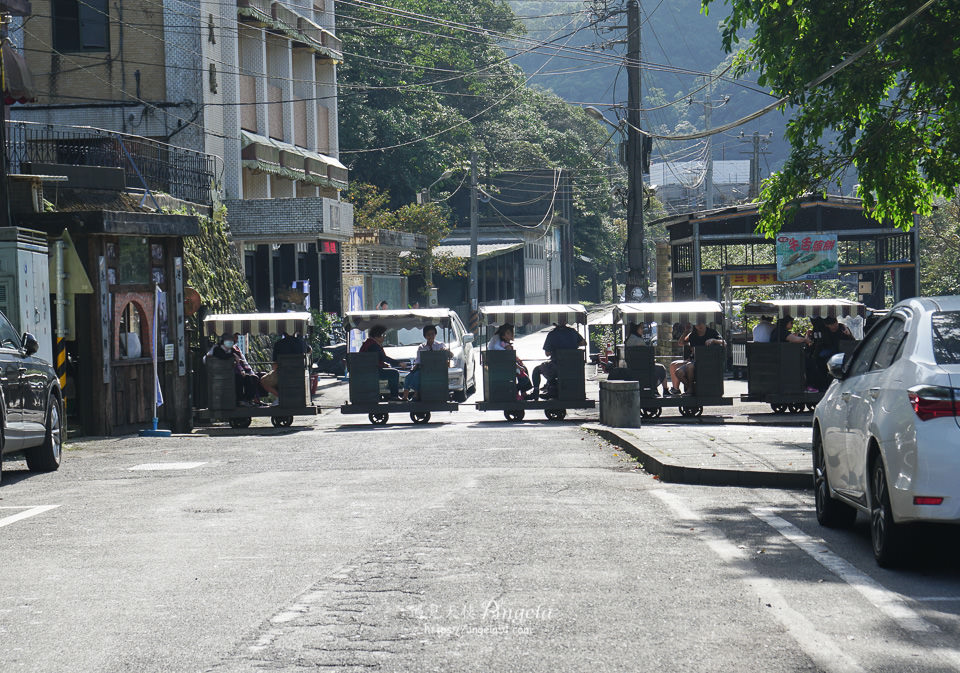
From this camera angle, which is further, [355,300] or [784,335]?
[355,300]

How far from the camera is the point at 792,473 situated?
12.3 metres

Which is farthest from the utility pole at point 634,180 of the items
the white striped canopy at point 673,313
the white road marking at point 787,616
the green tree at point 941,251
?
the green tree at point 941,251

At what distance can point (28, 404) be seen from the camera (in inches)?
554

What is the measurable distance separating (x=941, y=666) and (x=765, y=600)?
1485 millimetres

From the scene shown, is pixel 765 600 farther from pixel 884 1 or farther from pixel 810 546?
pixel 884 1

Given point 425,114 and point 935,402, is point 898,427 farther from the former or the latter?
point 425,114

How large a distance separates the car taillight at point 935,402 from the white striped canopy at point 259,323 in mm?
17124

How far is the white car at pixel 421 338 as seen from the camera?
25078mm

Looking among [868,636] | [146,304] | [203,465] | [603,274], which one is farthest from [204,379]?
[603,274]

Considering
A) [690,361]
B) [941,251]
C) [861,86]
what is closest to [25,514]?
[861,86]

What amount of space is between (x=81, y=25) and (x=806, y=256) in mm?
21335

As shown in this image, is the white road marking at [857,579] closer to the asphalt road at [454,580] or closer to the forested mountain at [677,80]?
the asphalt road at [454,580]

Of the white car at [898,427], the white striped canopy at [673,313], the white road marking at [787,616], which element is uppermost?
the white striped canopy at [673,313]

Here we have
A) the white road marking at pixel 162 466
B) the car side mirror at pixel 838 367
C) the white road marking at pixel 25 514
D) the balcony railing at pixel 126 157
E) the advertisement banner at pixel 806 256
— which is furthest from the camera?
the advertisement banner at pixel 806 256
